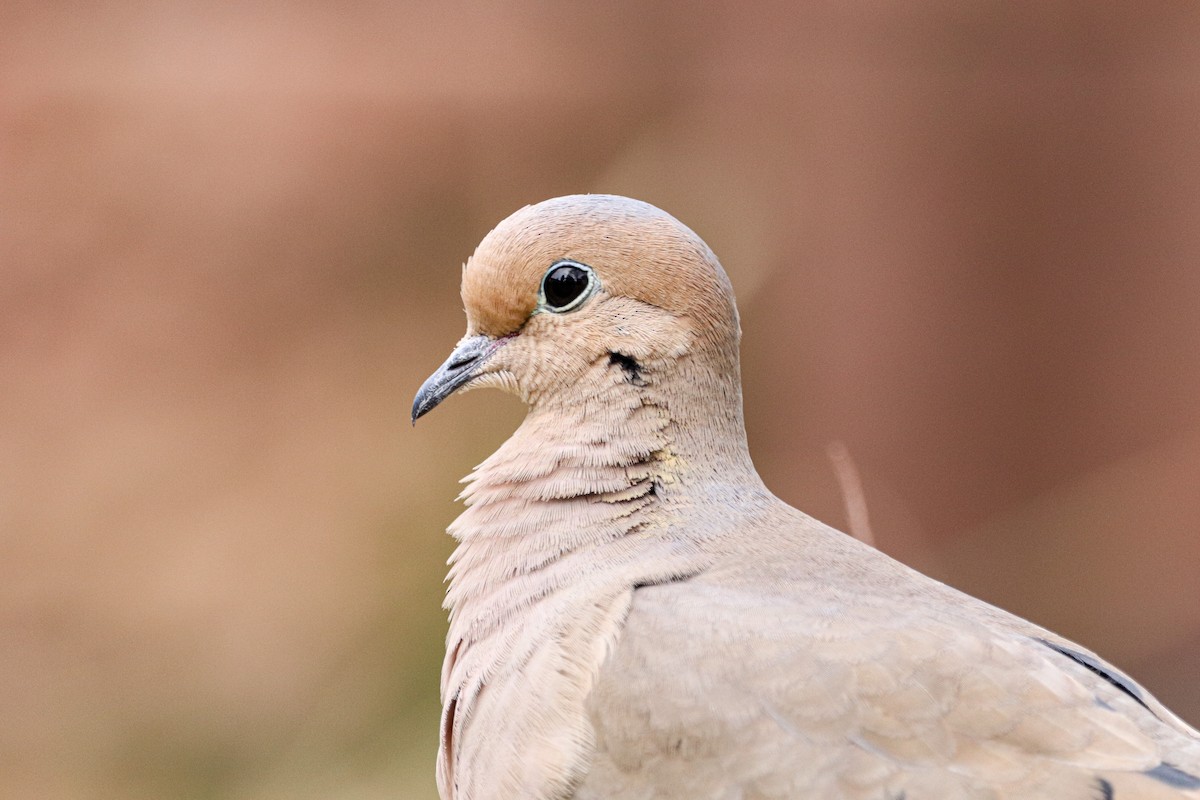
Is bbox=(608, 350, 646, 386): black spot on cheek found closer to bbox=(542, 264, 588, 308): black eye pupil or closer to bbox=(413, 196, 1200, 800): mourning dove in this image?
bbox=(413, 196, 1200, 800): mourning dove

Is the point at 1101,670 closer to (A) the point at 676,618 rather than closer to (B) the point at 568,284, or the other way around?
(A) the point at 676,618

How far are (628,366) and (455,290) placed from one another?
2759 millimetres

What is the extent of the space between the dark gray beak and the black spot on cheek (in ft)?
0.64

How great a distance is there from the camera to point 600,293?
189 cm

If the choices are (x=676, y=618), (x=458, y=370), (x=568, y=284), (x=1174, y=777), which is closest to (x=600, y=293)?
(x=568, y=284)

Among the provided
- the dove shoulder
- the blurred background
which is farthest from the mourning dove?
the blurred background

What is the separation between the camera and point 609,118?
4.55 meters

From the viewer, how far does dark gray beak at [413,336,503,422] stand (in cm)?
196

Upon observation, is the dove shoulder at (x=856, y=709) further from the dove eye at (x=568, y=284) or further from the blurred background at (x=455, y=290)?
the blurred background at (x=455, y=290)

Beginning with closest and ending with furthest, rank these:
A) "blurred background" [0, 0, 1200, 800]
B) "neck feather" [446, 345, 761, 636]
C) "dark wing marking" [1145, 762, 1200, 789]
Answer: "dark wing marking" [1145, 762, 1200, 789] → "neck feather" [446, 345, 761, 636] → "blurred background" [0, 0, 1200, 800]

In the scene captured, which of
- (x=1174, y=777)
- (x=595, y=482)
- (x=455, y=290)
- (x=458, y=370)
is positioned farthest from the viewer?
(x=455, y=290)

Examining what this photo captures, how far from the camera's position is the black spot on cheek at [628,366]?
1.87 meters

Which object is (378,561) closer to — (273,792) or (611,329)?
(273,792)

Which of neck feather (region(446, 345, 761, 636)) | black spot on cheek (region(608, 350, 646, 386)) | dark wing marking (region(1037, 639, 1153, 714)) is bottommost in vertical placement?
dark wing marking (region(1037, 639, 1153, 714))
